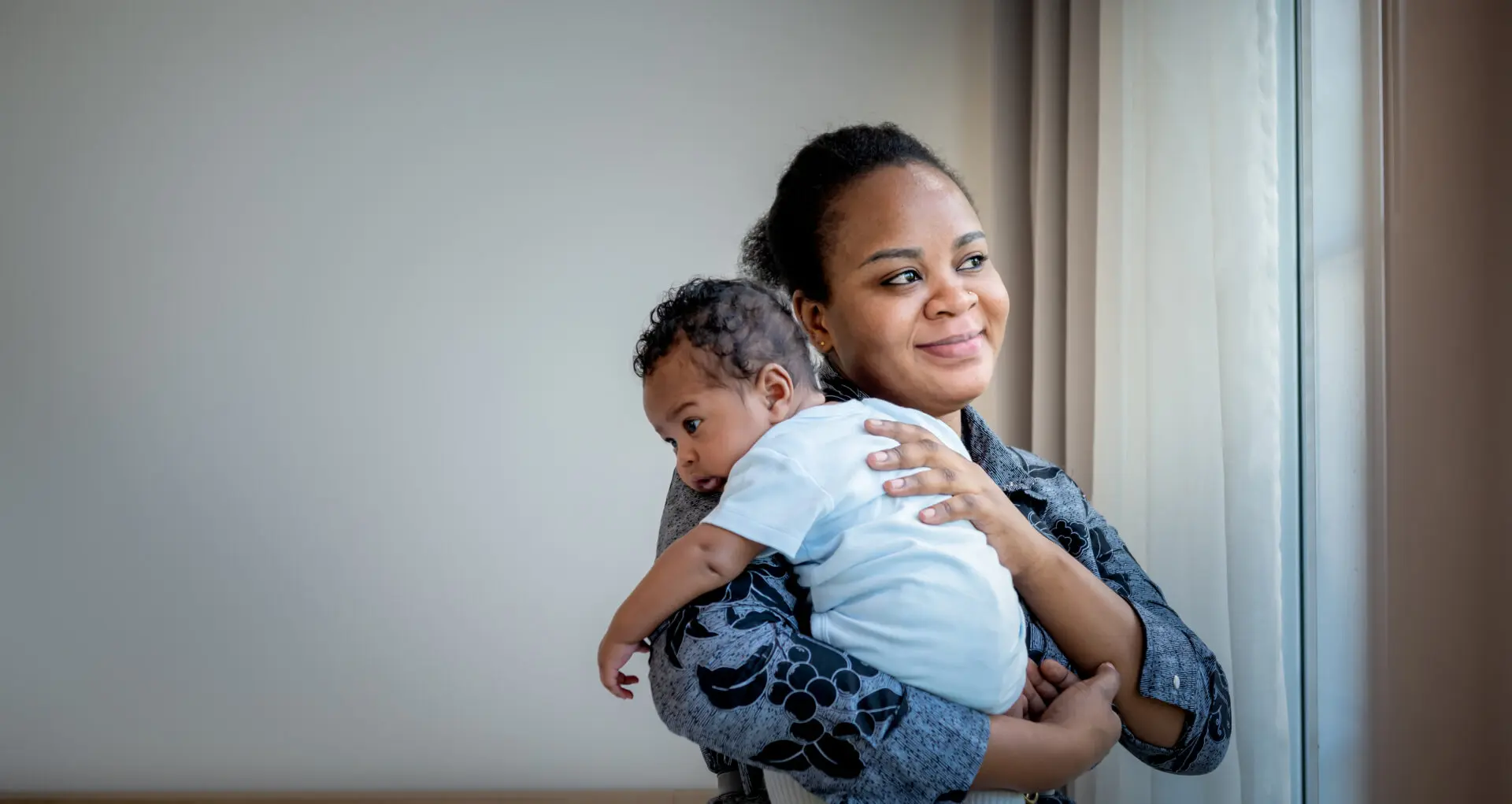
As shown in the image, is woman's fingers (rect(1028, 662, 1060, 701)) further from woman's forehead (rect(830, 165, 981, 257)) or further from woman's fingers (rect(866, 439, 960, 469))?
woman's forehead (rect(830, 165, 981, 257))

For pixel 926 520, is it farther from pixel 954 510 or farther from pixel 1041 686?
pixel 1041 686

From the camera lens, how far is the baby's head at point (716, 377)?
1.18 m

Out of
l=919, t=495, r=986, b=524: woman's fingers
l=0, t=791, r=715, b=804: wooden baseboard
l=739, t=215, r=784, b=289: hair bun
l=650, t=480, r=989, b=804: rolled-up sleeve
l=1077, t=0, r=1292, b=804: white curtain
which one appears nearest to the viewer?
l=650, t=480, r=989, b=804: rolled-up sleeve

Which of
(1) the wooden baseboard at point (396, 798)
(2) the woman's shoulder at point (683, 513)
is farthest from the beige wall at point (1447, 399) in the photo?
(1) the wooden baseboard at point (396, 798)

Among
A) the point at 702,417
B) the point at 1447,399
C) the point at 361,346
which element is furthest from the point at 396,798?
the point at 1447,399

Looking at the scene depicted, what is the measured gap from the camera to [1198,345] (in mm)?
1883

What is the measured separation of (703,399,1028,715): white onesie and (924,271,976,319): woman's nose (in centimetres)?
26

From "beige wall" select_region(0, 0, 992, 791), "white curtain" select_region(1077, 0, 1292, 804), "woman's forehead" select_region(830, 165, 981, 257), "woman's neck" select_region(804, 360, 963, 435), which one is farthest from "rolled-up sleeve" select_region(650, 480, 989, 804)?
"beige wall" select_region(0, 0, 992, 791)

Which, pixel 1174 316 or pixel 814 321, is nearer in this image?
pixel 814 321

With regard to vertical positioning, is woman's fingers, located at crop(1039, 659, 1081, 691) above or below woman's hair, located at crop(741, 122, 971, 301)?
below

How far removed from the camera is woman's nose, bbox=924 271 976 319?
1.28 meters

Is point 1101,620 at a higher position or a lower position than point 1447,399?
lower

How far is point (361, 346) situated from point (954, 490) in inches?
94.9

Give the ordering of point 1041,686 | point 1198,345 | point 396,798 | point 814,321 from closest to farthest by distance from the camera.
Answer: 1. point 1041,686
2. point 814,321
3. point 1198,345
4. point 396,798
